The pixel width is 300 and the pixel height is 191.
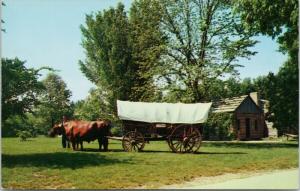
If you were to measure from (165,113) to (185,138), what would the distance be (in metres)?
1.44

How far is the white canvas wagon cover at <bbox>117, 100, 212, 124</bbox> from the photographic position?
1923cm

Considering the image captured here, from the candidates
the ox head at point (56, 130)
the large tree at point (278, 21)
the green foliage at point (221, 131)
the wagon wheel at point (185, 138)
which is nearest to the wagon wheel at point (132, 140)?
the wagon wheel at point (185, 138)

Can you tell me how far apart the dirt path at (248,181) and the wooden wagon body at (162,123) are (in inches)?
243

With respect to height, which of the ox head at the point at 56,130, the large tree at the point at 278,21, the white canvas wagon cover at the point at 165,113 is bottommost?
the ox head at the point at 56,130

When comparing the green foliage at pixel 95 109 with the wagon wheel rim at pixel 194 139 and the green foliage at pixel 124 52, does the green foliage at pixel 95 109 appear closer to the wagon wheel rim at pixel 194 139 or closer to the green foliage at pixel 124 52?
the green foliage at pixel 124 52

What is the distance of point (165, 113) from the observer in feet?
63.6

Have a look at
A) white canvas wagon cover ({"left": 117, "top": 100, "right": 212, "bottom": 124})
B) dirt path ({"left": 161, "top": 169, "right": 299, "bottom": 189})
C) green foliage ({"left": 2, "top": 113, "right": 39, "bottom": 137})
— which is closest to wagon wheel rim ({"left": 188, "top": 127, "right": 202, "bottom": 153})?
white canvas wagon cover ({"left": 117, "top": 100, "right": 212, "bottom": 124})

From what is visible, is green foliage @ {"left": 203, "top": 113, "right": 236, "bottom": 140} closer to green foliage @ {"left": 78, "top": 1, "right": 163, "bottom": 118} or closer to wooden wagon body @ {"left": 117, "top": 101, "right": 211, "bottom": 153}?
green foliage @ {"left": 78, "top": 1, "right": 163, "bottom": 118}

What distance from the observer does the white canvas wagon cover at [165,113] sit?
1923 cm

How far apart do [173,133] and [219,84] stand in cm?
754

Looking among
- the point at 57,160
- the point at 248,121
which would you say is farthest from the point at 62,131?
the point at 248,121

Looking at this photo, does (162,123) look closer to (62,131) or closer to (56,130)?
(62,131)

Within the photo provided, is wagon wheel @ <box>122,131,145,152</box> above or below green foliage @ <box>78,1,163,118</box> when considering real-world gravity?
below

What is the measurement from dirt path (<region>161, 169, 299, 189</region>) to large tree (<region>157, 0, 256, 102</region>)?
12.7 metres
